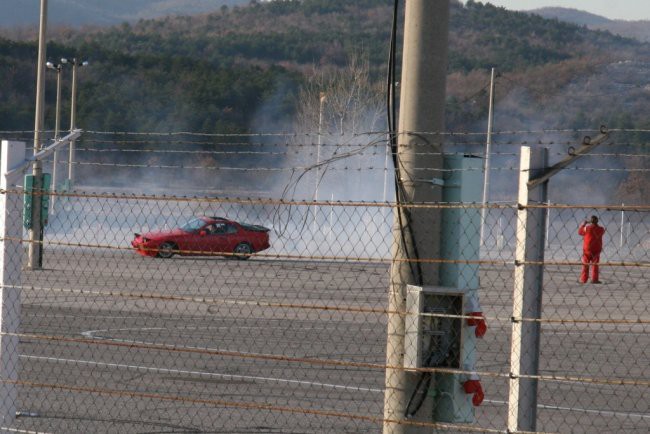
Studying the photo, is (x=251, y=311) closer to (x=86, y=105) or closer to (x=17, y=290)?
(x=17, y=290)

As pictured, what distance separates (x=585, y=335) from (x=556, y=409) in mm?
6607

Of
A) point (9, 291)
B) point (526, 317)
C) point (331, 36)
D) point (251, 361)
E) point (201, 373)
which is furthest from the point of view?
point (331, 36)

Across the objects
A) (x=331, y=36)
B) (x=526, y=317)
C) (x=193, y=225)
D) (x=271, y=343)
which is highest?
(x=331, y=36)

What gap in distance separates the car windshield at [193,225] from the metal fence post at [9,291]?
2614 centimetres

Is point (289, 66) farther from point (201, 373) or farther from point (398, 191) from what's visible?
point (398, 191)

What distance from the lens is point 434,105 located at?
7004 mm

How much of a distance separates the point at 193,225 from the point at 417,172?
2798cm

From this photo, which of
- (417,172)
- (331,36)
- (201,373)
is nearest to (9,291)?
(417,172)

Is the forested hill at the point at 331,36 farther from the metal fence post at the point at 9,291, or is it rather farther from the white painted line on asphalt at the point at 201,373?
the metal fence post at the point at 9,291

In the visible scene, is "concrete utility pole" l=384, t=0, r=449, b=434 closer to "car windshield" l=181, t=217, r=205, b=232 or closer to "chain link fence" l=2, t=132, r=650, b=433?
"chain link fence" l=2, t=132, r=650, b=433

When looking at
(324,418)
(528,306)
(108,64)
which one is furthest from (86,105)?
(528,306)

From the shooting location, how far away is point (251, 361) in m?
13.6

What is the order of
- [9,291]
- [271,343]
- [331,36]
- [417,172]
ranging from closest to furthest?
[417,172], [9,291], [271,343], [331,36]

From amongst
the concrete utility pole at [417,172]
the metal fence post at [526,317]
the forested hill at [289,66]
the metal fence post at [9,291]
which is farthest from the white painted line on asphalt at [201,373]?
the forested hill at [289,66]
